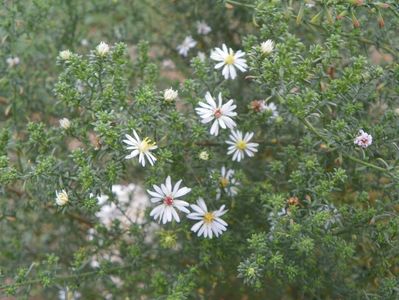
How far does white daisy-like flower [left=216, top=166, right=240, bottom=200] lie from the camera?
87.8 inches

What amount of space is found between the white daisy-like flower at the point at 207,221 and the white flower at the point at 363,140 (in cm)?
47

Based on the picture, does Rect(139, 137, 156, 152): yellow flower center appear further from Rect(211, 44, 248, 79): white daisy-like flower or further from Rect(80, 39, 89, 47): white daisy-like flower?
Rect(80, 39, 89, 47): white daisy-like flower

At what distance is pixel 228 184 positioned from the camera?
88.3 inches

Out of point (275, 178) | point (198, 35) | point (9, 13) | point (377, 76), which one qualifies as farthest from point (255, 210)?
point (9, 13)

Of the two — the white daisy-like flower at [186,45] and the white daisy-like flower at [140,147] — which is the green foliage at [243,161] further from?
the white daisy-like flower at [186,45]

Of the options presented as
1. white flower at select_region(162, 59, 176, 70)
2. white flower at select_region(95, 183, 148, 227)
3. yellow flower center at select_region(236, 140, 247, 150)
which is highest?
white flower at select_region(162, 59, 176, 70)

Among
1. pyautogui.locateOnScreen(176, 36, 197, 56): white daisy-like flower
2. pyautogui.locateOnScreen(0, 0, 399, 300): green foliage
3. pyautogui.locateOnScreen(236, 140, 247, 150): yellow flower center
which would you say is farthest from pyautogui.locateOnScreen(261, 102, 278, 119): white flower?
pyautogui.locateOnScreen(176, 36, 197, 56): white daisy-like flower

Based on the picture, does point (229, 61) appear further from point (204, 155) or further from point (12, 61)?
point (12, 61)

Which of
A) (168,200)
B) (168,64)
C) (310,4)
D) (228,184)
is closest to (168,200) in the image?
(168,200)

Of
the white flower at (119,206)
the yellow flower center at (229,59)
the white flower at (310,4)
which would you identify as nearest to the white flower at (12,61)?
the white flower at (119,206)

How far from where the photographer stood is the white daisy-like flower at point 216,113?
208cm

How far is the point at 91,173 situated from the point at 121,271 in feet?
1.84

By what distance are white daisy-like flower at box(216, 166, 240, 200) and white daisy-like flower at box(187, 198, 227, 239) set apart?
0.11 metres

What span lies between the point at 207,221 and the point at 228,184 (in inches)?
6.5
